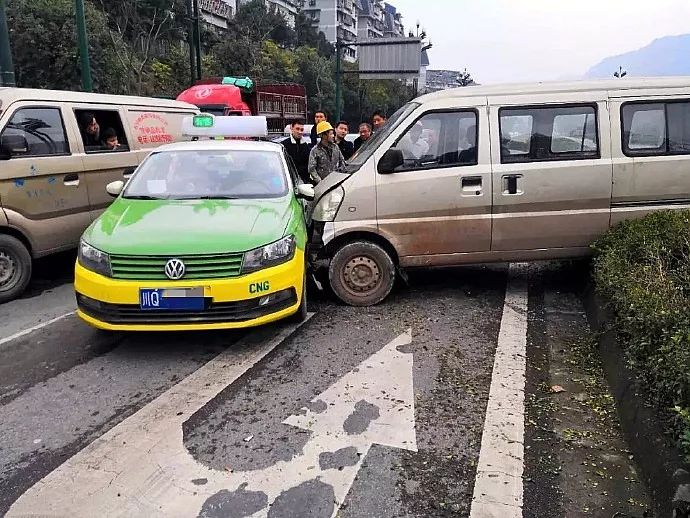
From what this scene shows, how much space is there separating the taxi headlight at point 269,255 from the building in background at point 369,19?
11109 cm

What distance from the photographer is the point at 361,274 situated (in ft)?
19.1

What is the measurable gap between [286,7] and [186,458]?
8133 centimetres

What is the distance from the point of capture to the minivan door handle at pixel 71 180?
21.8 ft

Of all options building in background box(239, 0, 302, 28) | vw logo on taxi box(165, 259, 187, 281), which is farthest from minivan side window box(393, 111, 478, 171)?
building in background box(239, 0, 302, 28)

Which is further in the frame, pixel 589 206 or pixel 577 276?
pixel 577 276

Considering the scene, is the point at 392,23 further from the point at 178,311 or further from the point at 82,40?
the point at 178,311

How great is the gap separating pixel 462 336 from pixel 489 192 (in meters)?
1.50

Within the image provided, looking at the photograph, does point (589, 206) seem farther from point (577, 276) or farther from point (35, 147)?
point (35, 147)

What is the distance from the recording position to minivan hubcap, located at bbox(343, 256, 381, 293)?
5.80 metres

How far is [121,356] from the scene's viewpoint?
15.2 feet

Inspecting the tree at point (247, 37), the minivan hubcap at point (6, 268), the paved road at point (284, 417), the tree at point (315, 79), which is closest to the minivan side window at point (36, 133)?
the minivan hubcap at point (6, 268)

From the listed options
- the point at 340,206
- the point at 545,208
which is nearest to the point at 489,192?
the point at 545,208

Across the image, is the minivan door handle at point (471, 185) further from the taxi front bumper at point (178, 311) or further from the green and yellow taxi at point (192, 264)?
the taxi front bumper at point (178, 311)

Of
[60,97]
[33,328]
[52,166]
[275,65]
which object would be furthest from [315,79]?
[33,328]
